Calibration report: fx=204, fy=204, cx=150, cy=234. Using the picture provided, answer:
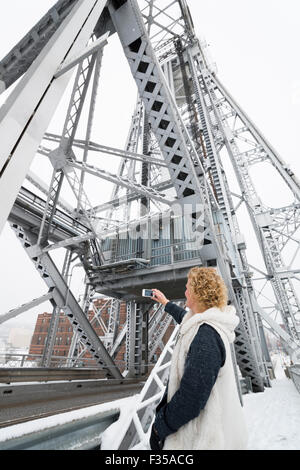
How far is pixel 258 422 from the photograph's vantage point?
439cm

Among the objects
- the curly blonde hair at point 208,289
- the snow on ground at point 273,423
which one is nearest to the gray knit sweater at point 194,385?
the curly blonde hair at point 208,289

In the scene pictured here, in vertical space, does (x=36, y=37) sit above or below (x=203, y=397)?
above

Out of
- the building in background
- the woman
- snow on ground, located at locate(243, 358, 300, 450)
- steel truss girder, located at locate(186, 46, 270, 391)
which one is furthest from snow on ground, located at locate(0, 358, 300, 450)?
the building in background

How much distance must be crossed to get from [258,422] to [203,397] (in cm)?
501

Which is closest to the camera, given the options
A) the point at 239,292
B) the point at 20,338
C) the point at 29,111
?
the point at 29,111

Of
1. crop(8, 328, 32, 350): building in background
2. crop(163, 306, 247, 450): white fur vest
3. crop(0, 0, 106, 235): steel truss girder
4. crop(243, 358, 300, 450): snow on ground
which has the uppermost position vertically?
crop(8, 328, 32, 350): building in background

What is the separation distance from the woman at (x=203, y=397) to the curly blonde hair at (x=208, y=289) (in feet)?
0.44

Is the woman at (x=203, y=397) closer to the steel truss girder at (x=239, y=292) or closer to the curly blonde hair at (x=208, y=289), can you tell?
the curly blonde hair at (x=208, y=289)

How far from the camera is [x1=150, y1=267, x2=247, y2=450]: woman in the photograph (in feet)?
3.63

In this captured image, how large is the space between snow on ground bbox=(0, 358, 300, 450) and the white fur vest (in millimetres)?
1542

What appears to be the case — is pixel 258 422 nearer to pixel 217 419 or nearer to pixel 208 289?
pixel 217 419

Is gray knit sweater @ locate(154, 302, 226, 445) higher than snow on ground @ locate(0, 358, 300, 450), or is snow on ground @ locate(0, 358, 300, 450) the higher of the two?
gray knit sweater @ locate(154, 302, 226, 445)

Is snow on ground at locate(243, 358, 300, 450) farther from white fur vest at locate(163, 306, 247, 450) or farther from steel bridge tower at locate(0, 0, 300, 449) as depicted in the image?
white fur vest at locate(163, 306, 247, 450)

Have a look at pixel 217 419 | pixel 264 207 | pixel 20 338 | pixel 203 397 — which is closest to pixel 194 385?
pixel 203 397
